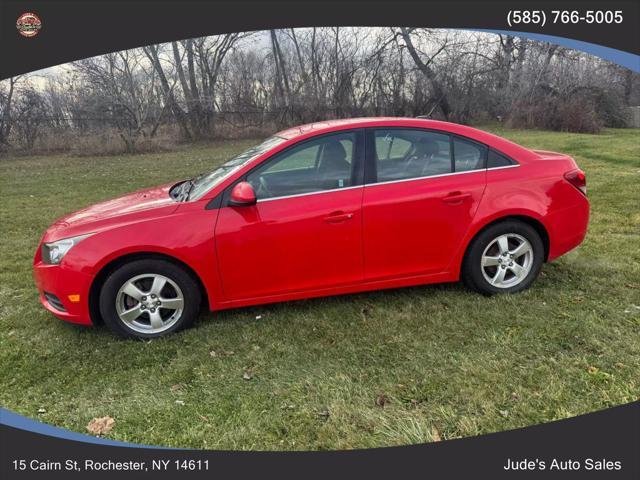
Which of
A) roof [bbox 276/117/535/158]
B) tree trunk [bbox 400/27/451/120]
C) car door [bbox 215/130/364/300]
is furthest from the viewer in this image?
tree trunk [bbox 400/27/451/120]

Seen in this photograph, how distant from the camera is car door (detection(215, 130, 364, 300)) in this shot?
11.5 feet

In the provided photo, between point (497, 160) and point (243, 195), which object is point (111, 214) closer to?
point (243, 195)

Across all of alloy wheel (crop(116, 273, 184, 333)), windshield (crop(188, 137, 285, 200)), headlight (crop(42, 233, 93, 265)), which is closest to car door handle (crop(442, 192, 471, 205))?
windshield (crop(188, 137, 285, 200))

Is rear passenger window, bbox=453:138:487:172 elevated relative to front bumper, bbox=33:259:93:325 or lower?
elevated

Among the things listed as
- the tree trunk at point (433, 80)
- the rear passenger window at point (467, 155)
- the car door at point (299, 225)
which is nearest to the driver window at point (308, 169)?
the car door at point (299, 225)

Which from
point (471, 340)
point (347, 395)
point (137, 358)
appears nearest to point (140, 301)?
point (137, 358)

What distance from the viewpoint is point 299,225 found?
3.53m

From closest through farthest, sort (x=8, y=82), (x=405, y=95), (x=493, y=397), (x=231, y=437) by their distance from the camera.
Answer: (x=231, y=437) < (x=493, y=397) < (x=8, y=82) < (x=405, y=95)

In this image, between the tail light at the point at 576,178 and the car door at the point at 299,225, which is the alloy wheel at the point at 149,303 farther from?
the tail light at the point at 576,178

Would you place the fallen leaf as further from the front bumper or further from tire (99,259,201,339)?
the front bumper

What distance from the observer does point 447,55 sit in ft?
71.0

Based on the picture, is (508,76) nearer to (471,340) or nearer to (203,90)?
(203,90)

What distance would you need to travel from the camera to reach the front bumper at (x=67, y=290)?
3404 millimetres

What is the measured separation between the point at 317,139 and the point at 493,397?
232 centimetres
